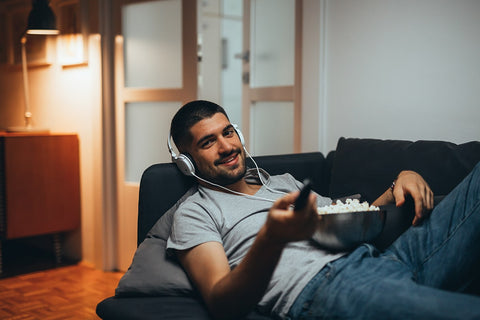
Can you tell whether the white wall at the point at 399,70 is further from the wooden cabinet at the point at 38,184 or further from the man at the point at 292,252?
the wooden cabinet at the point at 38,184

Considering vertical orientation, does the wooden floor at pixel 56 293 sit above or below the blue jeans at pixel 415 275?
below

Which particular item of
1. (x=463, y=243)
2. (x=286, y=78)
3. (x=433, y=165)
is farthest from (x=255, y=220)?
(x=286, y=78)

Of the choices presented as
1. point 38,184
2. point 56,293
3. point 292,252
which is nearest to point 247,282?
point 292,252

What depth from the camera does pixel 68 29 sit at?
345 cm

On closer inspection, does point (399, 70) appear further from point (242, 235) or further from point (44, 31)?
point (44, 31)

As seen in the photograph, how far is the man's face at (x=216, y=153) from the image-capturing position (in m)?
1.61

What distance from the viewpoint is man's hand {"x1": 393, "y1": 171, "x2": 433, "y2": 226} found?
1.45 metres

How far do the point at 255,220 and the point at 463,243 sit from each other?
1.77ft

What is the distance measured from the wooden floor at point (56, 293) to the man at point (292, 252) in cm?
130

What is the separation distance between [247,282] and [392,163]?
3.16 ft

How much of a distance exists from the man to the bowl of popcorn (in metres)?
0.03

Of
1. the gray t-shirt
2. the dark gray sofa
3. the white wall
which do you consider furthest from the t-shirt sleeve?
the white wall

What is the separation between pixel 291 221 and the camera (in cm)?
96

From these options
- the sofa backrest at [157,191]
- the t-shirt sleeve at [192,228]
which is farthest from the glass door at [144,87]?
the t-shirt sleeve at [192,228]
